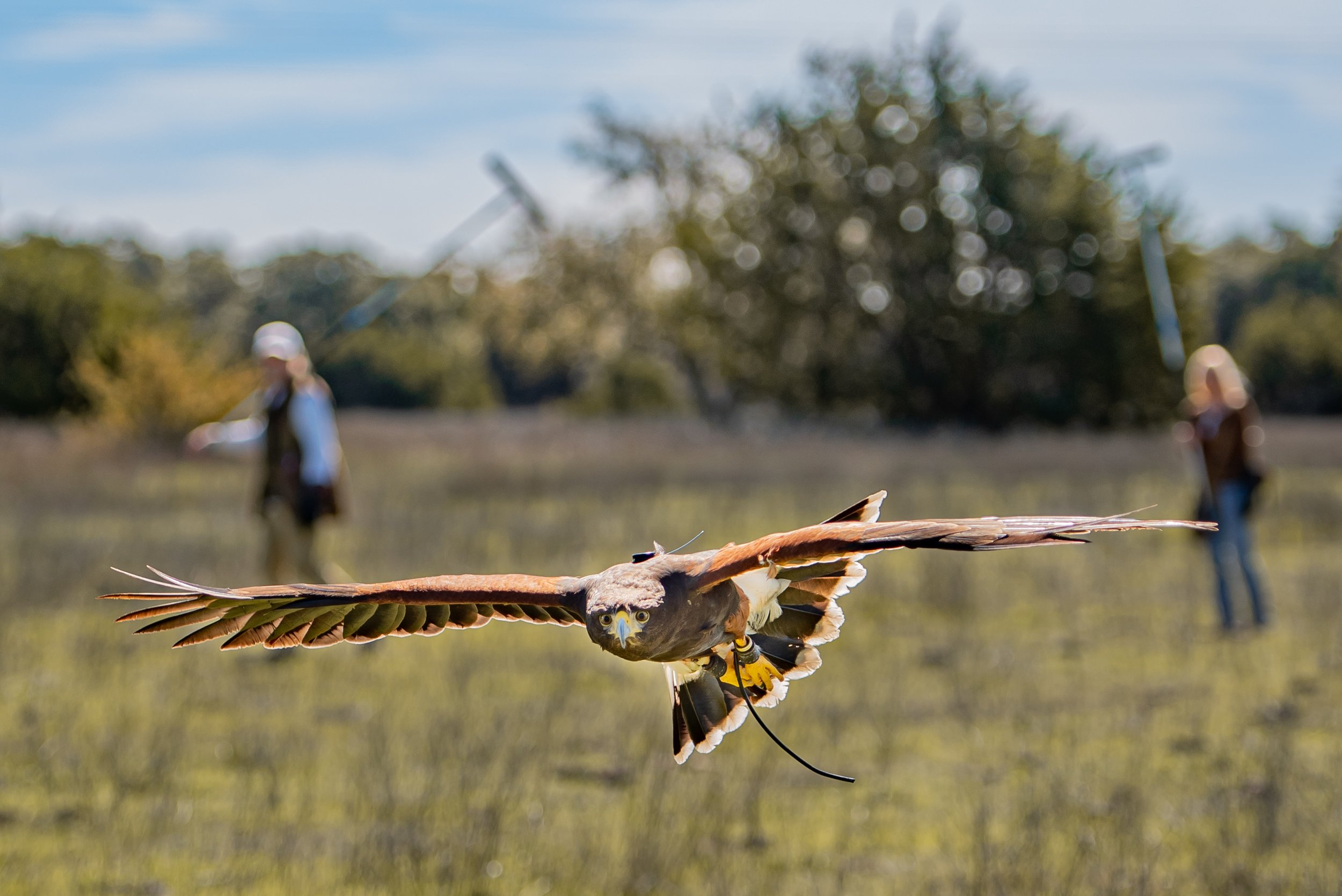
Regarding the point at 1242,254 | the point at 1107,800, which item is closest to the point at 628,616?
the point at 1107,800

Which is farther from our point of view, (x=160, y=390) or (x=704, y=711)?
(x=160, y=390)

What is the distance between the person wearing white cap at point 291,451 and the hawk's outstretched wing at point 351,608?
519 cm

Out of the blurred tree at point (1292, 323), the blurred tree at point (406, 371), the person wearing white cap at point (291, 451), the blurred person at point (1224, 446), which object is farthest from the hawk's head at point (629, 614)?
the blurred tree at point (406, 371)

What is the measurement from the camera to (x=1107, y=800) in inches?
211

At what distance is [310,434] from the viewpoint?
7637mm

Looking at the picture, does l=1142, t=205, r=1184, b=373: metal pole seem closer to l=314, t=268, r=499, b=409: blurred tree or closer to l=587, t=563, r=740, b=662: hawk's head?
l=587, t=563, r=740, b=662: hawk's head

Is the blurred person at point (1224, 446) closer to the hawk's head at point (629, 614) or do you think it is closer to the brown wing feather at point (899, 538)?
the brown wing feather at point (899, 538)

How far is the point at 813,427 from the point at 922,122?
7.28 metres

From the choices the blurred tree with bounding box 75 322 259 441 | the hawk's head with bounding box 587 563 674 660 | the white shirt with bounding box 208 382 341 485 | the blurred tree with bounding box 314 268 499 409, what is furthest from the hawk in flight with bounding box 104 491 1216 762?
the blurred tree with bounding box 314 268 499 409

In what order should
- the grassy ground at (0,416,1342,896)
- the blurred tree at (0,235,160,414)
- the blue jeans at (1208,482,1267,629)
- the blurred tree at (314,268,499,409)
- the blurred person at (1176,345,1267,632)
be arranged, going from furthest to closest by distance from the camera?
the blurred tree at (314,268,499,409) → the blurred tree at (0,235,160,414) → the blue jeans at (1208,482,1267,629) → the blurred person at (1176,345,1267,632) → the grassy ground at (0,416,1342,896)

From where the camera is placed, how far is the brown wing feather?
64.6 inches

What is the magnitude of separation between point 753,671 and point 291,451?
5865mm

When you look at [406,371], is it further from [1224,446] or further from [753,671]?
[753,671]

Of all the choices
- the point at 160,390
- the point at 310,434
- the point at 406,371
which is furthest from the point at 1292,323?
the point at 406,371
